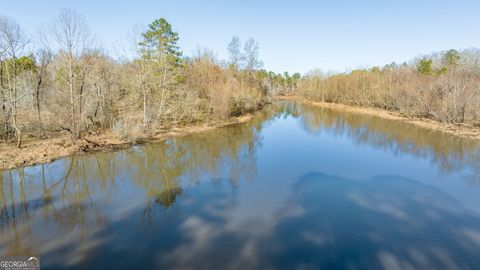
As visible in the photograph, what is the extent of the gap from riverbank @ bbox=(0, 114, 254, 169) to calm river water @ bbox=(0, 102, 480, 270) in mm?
742

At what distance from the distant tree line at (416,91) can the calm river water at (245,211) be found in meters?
11.6

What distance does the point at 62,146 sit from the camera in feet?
47.5

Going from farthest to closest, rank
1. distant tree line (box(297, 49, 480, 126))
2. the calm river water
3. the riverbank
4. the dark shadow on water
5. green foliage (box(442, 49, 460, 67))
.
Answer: green foliage (box(442, 49, 460, 67))
distant tree line (box(297, 49, 480, 126))
the riverbank
the calm river water
the dark shadow on water

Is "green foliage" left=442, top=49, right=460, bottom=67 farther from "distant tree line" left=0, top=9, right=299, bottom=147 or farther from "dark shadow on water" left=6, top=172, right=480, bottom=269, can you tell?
"dark shadow on water" left=6, top=172, right=480, bottom=269

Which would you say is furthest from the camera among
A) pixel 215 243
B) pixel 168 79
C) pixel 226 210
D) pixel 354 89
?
pixel 354 89

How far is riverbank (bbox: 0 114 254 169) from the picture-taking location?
40.2 feet

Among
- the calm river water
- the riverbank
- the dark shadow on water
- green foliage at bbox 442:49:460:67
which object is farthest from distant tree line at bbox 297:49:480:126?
the riverbank

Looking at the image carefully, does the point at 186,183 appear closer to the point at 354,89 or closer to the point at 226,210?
the point at 226,210

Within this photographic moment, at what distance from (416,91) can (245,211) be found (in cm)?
A: 3229

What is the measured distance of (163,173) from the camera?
11906mm

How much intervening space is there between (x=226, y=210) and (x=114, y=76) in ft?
64.1

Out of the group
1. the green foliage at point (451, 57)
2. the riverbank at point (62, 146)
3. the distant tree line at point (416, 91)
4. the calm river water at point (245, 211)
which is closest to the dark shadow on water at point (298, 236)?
the calm river water at point (245, 211)

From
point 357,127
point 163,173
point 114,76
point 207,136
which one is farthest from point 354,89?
point 163,173

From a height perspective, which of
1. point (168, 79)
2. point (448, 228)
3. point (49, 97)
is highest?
Answer: point (168, 79)
